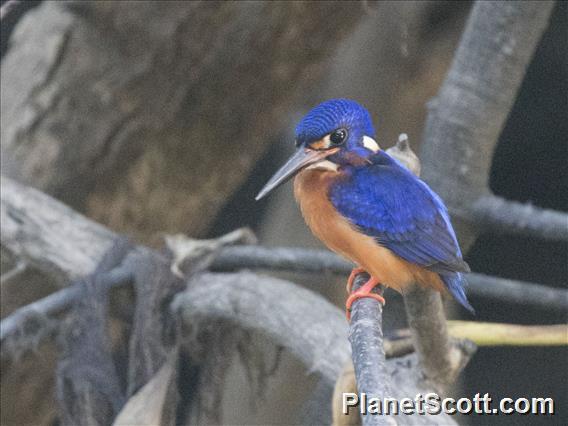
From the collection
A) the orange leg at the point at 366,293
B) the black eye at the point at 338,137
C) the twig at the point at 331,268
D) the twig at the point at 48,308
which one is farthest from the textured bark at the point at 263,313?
the black eye at the point at 338,137

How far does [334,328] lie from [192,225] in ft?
4.66

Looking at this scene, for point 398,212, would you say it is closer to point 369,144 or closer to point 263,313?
point 369,144

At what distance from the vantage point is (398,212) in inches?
64.0

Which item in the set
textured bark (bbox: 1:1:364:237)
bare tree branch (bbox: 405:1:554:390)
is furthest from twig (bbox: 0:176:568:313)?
textured bark (bbox: 1:1:364:237)

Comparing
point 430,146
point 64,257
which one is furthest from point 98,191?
point 430,146

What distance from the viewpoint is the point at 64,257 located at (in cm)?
239

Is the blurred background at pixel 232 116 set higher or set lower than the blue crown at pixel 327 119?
higher

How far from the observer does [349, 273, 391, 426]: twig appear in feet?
3.43

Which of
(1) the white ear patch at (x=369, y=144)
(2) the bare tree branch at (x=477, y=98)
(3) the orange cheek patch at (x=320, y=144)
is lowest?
(3) the orange cheek patch at (x=320, y=144)

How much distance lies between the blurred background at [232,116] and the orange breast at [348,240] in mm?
760

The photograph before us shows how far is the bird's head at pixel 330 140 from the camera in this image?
154 cm

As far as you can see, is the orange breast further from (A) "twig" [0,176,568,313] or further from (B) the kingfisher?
(A) "twig" [0,176,568,313]

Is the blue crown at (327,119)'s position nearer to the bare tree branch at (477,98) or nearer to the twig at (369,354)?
the twig at (369,354)

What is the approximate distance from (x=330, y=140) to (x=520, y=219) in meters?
0.96
